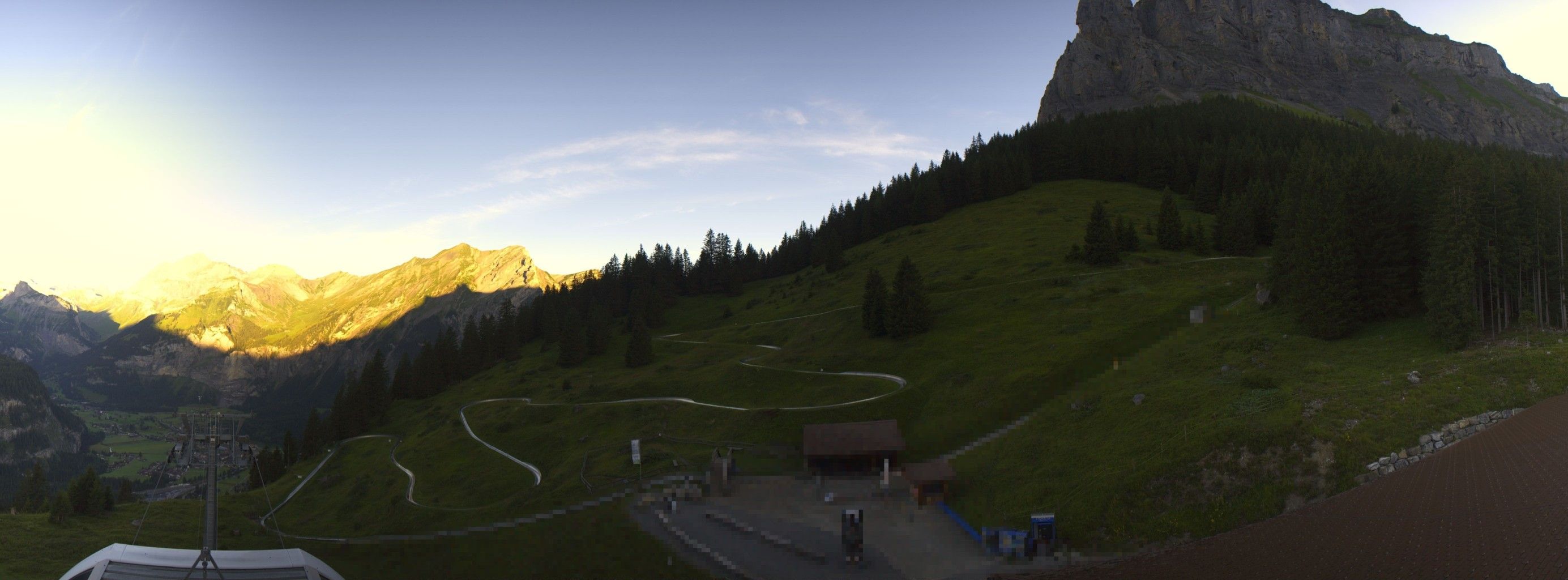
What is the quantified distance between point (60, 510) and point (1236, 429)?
91077mm

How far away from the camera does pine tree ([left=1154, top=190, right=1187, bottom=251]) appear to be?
114188 mm

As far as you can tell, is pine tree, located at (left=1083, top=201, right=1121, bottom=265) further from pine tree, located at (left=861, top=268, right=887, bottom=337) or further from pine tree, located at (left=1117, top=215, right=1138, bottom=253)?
pine tree, located at (left=861, top=268, right=887, bottom=337)

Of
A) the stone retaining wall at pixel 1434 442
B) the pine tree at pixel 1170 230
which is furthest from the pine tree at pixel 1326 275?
the pine tree at pixel 1170 230

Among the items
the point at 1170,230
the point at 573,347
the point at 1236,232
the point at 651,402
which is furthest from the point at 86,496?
the point at 1236,232

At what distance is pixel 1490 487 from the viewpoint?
3052 cm

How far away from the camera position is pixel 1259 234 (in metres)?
115

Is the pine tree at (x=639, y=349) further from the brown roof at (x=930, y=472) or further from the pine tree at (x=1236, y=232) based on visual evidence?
the pine tree at (x=1236, y=232)

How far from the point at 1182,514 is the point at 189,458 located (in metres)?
50.9

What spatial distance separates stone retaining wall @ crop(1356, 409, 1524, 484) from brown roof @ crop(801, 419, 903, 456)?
96.9 ft

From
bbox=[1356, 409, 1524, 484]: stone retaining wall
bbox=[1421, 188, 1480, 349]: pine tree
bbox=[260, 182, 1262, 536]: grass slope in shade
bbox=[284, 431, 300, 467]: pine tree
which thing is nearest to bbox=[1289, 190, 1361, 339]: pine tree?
bbox=[1421, 188, 1480, 349]: pine tree

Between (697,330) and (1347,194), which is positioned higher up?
(1347,194)

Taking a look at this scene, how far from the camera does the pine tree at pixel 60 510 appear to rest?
60.3m

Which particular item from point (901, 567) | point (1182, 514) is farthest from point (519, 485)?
point (1182, 514)

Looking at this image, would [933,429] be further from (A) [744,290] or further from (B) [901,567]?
(A) [744,290]
